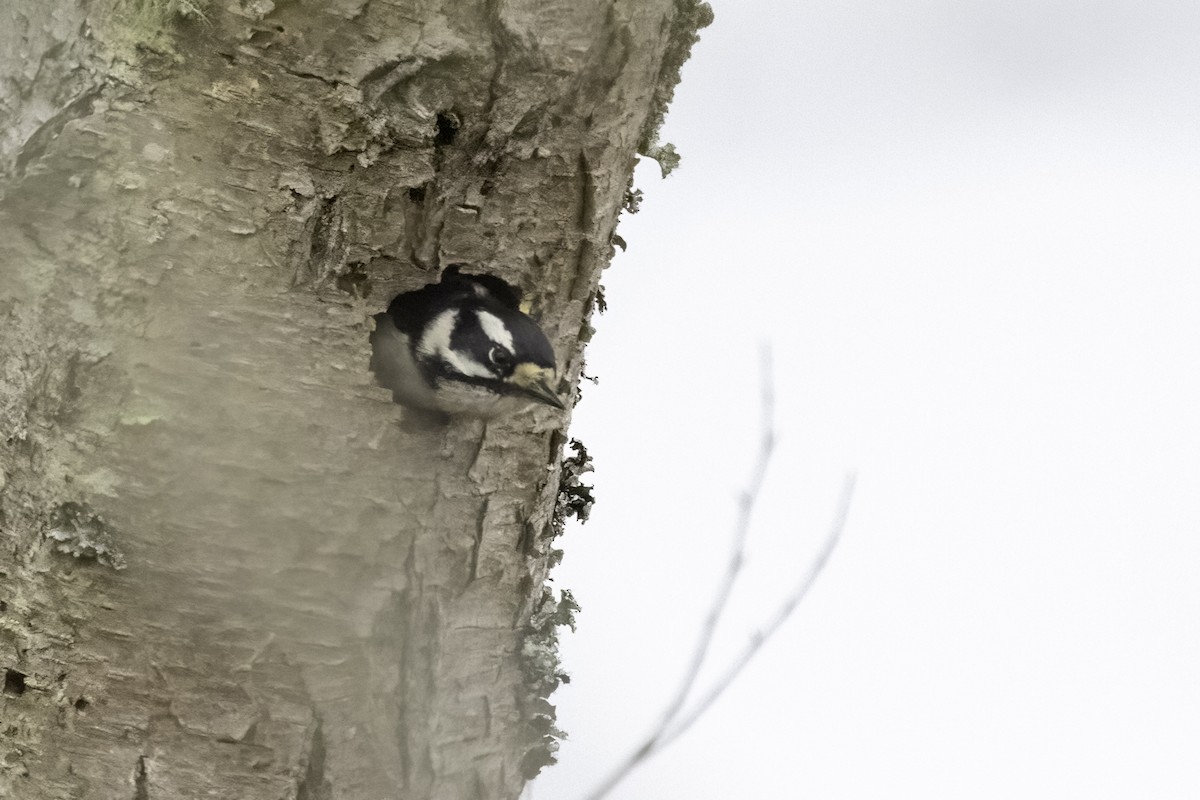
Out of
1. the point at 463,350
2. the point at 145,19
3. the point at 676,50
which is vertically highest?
the point at 676,50

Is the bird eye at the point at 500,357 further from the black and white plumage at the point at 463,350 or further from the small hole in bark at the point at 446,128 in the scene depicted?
the small hole in bark at the point at 446,128

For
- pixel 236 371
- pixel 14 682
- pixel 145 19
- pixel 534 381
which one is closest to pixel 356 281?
pixel 236 371

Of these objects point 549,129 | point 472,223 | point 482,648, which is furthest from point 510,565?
point 549,129

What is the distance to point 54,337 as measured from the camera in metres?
1.74

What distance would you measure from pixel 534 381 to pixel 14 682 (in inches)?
36.3

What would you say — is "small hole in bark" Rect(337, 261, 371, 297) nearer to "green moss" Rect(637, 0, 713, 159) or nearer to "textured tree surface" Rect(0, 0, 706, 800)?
"textured tree surface" Rect(0, 0, 706, 800)

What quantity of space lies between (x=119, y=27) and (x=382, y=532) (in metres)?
0.83

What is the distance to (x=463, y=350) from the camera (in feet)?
7.47

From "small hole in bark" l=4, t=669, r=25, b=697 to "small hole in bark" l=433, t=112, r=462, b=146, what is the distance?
3.37ft

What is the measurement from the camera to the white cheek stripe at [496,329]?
2076 mm

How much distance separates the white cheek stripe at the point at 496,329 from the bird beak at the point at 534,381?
5 cm

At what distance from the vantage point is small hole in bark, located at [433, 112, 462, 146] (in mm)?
1854

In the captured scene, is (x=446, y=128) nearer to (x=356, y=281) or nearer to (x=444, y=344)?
(x=356, y=281)

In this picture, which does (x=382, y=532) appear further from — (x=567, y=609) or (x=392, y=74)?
(x=392, y=74)
